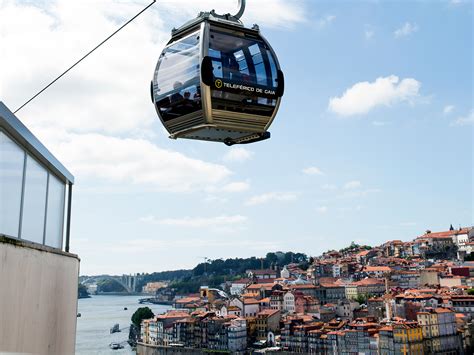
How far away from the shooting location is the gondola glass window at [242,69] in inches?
73.9

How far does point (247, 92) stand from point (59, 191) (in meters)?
1.13

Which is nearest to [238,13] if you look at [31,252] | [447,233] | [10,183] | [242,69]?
[242,69]

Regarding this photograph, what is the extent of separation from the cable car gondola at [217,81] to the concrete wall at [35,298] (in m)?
0.75

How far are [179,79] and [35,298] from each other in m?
0.96

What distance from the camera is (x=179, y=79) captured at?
1.95m

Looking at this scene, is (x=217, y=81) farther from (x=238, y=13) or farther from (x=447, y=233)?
(x=447, y=233)

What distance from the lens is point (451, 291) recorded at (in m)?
32.8

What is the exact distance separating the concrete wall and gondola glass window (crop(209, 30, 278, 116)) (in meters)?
0.85

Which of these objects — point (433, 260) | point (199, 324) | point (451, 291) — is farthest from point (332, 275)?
point (199, 324)

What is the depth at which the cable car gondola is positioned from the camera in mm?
1860

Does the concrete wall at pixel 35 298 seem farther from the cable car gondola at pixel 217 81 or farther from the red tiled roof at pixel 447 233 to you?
the red tiled roof at pixel 447 233

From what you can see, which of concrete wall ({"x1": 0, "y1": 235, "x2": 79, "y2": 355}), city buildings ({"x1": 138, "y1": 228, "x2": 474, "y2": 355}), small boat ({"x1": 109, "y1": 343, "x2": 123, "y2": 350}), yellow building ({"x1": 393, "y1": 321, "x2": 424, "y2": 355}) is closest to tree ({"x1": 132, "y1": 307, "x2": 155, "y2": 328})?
city buildings ({"x1": 138, "y1": 228, "x2": 474, "y2": 355})

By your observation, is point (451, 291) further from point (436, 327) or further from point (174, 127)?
point (174, 127)

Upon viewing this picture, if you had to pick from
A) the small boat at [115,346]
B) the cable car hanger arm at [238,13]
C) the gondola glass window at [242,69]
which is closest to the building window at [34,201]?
the gondola glass window at [242,69]
